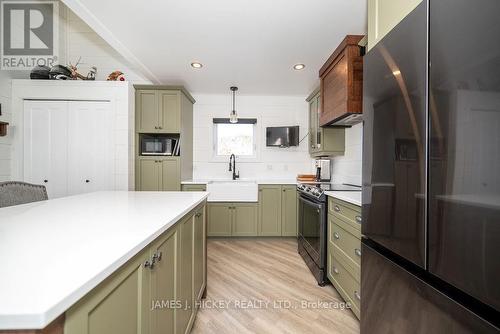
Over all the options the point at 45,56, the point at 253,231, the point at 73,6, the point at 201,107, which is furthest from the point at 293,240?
the point at 45,56

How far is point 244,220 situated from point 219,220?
1.28ft

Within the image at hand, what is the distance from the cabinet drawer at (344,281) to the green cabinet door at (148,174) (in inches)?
97.6

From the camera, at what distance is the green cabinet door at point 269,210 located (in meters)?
3.39

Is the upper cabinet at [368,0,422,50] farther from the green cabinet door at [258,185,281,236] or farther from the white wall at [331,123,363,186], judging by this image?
the green cabinet door at [258,185,281,236]

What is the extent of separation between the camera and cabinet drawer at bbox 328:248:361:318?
62.9 inches

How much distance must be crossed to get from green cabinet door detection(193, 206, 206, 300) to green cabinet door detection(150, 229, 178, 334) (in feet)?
1.30

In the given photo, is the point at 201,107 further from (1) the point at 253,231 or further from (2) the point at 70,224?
(2) the point at 70,224

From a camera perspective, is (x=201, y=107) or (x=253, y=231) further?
(x=201, y=107)

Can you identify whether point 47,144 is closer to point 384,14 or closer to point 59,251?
point 59,251

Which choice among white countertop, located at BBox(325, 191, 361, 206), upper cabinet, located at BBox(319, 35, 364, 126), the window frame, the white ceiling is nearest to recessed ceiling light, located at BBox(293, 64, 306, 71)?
the white ceiling

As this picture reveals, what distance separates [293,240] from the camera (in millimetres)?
3410

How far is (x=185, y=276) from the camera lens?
1.28m

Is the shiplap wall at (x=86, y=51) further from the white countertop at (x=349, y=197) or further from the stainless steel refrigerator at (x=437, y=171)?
the stainless steel refrigerator at (x=437, y=171)

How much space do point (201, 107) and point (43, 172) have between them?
241 centimetres
